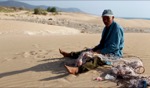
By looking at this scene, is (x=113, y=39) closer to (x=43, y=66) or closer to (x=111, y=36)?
(x=111, y=36)

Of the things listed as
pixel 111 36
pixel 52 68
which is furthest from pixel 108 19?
pixel 52 68

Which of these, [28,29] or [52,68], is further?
[28,29]

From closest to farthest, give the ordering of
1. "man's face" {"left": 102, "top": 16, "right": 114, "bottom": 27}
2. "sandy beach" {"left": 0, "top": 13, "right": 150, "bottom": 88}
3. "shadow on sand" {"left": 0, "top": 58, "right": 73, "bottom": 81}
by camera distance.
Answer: "sandy beach" {"left": 0, "top": 13, "right": 150, "bottom": 88} → "shadow on sand" {"left": 0, "top": 58, "right": 73, "bottom": 81} → "man's face" {"left": 102, "top": 16, "right": 114, "bottom": 27}

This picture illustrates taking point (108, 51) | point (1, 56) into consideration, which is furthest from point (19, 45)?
point (108, 51)

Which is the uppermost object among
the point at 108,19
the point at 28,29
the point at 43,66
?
the point at 108,19

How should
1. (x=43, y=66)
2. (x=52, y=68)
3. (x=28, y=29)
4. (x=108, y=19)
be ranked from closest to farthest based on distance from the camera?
(x=108, y=19) < (x=52, y=68) < (x=43, y=66) < (x=28, y=29)

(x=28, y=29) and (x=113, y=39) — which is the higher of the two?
(x=113, y=39)

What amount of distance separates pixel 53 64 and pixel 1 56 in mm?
2235

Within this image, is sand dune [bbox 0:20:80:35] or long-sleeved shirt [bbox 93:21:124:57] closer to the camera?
long-sleeved shirt [bbox 93:21:124:57]

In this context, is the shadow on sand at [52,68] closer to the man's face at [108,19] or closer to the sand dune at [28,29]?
the man's face at [108,19]

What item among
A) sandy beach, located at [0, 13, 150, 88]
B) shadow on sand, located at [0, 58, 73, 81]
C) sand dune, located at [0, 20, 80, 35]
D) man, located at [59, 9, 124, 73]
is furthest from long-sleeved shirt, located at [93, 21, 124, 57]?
sand dune, located at [0, 20, 80, 35]

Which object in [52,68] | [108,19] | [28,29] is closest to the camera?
[108,19]

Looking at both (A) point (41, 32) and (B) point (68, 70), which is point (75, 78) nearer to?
(B) point (68, 70)

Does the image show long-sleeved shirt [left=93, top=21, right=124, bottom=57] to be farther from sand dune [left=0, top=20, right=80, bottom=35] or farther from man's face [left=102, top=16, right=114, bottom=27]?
sand dune [left=0, top=20, right=80, bottom=35]
